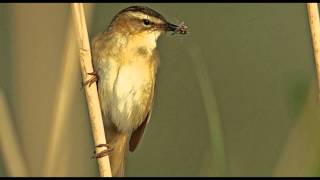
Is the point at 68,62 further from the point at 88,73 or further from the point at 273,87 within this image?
the point at 273,87

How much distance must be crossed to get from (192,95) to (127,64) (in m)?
0.53

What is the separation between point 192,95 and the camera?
9.96 ft

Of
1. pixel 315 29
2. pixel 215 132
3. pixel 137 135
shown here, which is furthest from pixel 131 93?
pixel 315 29

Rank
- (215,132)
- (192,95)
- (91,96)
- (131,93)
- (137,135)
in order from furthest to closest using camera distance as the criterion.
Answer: (192,95), (137,135), (131,93), (91,96), (215,132)

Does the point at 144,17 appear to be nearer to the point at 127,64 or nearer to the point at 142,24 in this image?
the point at 142,24

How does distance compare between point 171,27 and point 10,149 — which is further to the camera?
point 171,27

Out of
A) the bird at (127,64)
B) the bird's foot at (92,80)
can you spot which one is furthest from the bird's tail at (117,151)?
the bird's foot at (92,80)

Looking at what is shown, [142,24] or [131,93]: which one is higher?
[142,24]

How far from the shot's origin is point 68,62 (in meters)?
2.29

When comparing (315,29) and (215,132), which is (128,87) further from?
(315,29)

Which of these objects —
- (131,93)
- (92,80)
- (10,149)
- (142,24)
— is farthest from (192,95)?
(10,149)

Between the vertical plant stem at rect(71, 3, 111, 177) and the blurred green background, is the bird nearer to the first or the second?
the blurred green background

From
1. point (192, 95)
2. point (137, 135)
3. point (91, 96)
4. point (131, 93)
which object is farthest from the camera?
point (192, 95)

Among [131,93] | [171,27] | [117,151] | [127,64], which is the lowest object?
[117,151]
